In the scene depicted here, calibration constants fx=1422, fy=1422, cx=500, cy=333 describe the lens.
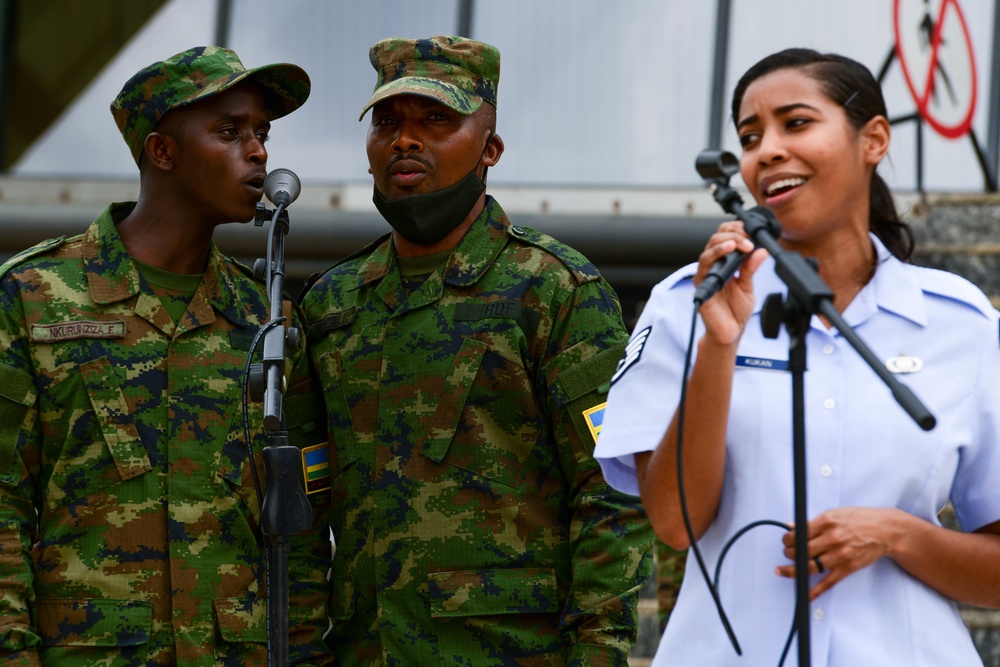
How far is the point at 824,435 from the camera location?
217 centimetres

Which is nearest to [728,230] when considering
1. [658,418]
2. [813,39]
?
[658,418]

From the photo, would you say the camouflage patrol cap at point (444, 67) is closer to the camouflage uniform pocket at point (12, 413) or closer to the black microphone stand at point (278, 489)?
the black microphone stand at point (278, 489)

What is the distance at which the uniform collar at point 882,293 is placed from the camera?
229cm

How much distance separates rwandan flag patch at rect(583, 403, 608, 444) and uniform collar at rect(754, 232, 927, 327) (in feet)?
2.41

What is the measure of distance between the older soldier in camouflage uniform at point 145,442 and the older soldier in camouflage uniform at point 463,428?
168 millimetres

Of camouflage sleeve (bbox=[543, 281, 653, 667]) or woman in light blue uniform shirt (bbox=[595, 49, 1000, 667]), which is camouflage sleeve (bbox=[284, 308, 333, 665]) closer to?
camouflage sleeve (bbox=[543, 281, 653, 667])

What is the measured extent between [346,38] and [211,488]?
4.85m

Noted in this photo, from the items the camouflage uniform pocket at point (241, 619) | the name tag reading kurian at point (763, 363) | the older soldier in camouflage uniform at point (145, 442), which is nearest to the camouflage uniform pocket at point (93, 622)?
the older soldier in camouflage uniform at point (145, 442)

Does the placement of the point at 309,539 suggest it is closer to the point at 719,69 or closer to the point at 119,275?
the point at 119,275

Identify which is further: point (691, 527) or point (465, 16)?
point (465, 16)

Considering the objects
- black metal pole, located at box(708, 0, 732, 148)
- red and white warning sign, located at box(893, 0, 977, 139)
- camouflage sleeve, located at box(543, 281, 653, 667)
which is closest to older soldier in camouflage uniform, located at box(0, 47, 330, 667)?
camouflage sleeve, located at box(543, 281, 653, 667)

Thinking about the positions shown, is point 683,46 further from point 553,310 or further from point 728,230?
point 728,230

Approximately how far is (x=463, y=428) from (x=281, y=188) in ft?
2.09

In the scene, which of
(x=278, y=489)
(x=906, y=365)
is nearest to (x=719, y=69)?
(x=278, y=489)
